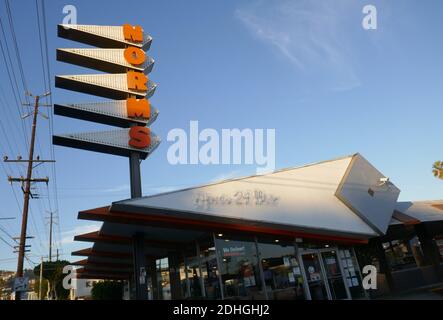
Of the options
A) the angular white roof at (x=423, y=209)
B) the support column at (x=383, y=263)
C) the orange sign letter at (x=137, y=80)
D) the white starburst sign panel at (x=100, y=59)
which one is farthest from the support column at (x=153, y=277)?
the angular white roof at (x=423, y=209)

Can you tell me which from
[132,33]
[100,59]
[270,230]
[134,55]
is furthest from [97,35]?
[270,230]

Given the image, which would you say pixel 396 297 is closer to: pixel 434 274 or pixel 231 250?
pixel 434 274

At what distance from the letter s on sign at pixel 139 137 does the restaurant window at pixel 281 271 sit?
842 cm

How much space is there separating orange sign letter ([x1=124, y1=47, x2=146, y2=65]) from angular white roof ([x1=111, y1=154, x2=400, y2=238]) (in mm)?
11331

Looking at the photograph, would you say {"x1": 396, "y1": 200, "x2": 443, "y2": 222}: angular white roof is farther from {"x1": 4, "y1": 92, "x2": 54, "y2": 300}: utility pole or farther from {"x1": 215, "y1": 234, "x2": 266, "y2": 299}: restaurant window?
{"x1": 4, "y1": 92, "x2": 54, "y2": 300}: utility pole

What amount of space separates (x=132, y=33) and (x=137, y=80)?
3.66m

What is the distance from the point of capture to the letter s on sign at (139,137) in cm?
1984

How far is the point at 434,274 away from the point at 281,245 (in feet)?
35.4

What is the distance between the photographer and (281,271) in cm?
1603

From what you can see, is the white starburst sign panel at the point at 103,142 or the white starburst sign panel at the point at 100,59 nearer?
the white starburst sign panel at the point at 103,142

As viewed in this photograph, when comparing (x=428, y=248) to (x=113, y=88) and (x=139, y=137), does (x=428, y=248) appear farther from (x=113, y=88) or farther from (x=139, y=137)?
(x=113, y=88)

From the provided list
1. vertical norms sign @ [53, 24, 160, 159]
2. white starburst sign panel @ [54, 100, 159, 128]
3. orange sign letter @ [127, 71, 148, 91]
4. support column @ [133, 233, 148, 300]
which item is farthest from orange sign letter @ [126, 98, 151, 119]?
support column @ [133, 233, 148, 300]

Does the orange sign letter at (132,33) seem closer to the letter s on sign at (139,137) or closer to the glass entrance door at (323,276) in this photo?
the letter s on sign at (139,137)
